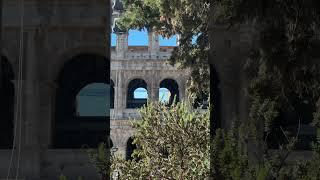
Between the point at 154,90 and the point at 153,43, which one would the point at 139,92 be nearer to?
the point at 154,90

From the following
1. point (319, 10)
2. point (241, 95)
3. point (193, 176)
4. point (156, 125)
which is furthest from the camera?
point (156, 125)

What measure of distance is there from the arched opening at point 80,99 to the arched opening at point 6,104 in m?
0.36

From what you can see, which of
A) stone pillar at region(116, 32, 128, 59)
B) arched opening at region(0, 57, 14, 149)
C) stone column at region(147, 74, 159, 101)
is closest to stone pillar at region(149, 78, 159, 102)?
stone column at region(147, 74, 159, 101)

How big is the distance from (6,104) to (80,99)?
60cm

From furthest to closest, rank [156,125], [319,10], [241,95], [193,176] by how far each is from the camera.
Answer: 1. [156,125]
2. [193,176]
3. [241,95]
4. [319,10]

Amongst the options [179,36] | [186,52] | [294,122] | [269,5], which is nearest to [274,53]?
[269,5]

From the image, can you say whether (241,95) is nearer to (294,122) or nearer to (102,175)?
(294,122)

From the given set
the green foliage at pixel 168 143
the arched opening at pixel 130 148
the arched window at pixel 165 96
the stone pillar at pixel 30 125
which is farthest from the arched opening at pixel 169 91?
the stone pillar at pixel 30 125

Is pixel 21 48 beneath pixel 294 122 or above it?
above

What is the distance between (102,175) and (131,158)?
1.55m

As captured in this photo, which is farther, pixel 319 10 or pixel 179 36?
pixel 179 36

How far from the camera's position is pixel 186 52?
202 inches

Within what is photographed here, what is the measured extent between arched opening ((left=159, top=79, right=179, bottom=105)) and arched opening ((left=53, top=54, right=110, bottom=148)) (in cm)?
113

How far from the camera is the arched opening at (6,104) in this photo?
430cm
